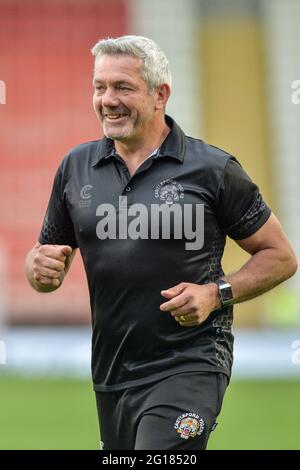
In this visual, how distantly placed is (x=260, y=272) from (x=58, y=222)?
105cm

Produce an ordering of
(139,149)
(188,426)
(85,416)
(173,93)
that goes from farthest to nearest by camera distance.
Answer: (173,93) → (85,416) → (139,149) → (188,426)

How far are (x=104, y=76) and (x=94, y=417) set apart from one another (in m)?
6.58

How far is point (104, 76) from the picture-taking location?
557 cm

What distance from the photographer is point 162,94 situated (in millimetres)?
5809

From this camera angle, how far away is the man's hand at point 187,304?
5.25 meters

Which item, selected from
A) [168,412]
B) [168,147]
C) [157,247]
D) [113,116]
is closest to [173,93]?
[168,147]

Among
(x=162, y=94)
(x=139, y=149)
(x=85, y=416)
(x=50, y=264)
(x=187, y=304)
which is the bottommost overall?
(x=85, y=416)

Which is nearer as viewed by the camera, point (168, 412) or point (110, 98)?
point (168, 412)

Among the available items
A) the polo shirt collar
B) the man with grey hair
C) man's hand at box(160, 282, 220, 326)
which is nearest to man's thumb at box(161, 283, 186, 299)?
man's hand at box(160, 282, 220, 326)

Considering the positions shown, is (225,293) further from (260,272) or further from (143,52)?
(143,52)

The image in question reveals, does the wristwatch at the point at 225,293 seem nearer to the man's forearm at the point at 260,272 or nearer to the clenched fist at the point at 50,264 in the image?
the man's forearm at the point at 260,272


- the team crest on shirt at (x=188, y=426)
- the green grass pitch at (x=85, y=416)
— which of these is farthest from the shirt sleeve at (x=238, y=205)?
the green grass pitch at (x=85, y=416)
